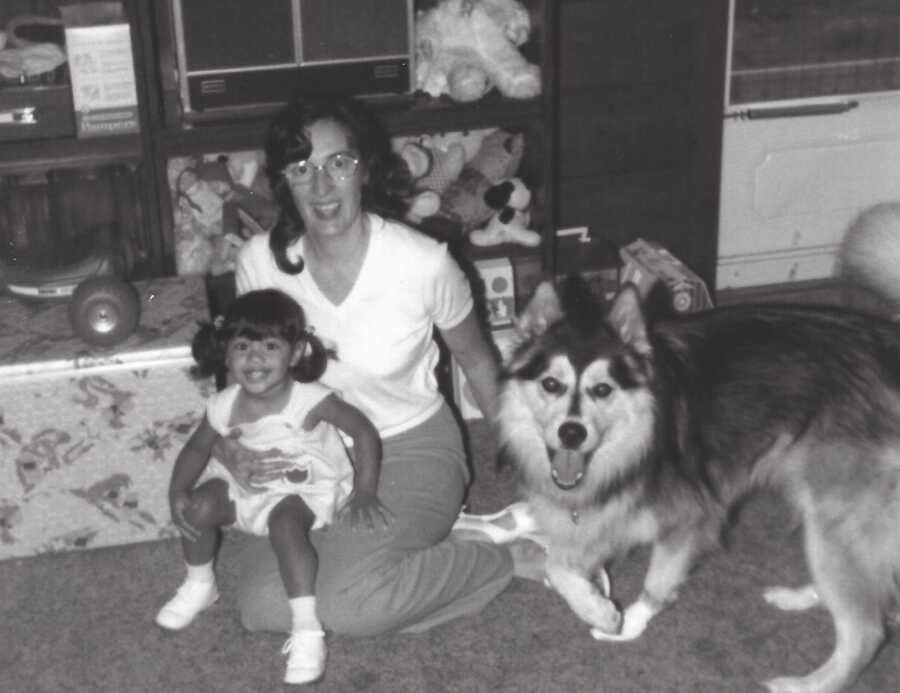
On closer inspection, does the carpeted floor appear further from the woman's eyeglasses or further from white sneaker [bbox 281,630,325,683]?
the woman's eyeglasses

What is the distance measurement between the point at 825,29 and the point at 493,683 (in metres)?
2.38

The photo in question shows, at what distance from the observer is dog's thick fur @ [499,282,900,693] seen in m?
2.25

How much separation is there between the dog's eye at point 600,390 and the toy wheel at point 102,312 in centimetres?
103

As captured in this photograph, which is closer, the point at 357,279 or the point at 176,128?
the point at 357,279

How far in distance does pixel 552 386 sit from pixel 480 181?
1190 millimetres

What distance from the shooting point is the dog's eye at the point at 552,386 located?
2.28m

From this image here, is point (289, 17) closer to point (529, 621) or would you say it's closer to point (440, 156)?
point (440, 156)

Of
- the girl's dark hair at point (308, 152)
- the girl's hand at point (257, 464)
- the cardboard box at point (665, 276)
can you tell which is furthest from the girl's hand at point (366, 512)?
the cardboard box at point (665, 276)

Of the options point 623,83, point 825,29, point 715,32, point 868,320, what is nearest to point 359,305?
point 868,320

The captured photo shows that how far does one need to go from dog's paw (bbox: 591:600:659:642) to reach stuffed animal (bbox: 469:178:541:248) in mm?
→ 1173

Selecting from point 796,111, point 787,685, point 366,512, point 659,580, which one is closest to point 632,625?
point 659,580

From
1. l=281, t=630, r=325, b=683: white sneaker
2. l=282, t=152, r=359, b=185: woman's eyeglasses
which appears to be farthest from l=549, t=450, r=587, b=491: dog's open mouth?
l=282, t=152, r=359, b=185: woman's eyeglasses

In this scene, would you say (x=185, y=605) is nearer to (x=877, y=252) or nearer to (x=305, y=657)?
(x=305, y=657)

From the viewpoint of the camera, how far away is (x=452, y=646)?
2.46 metres
